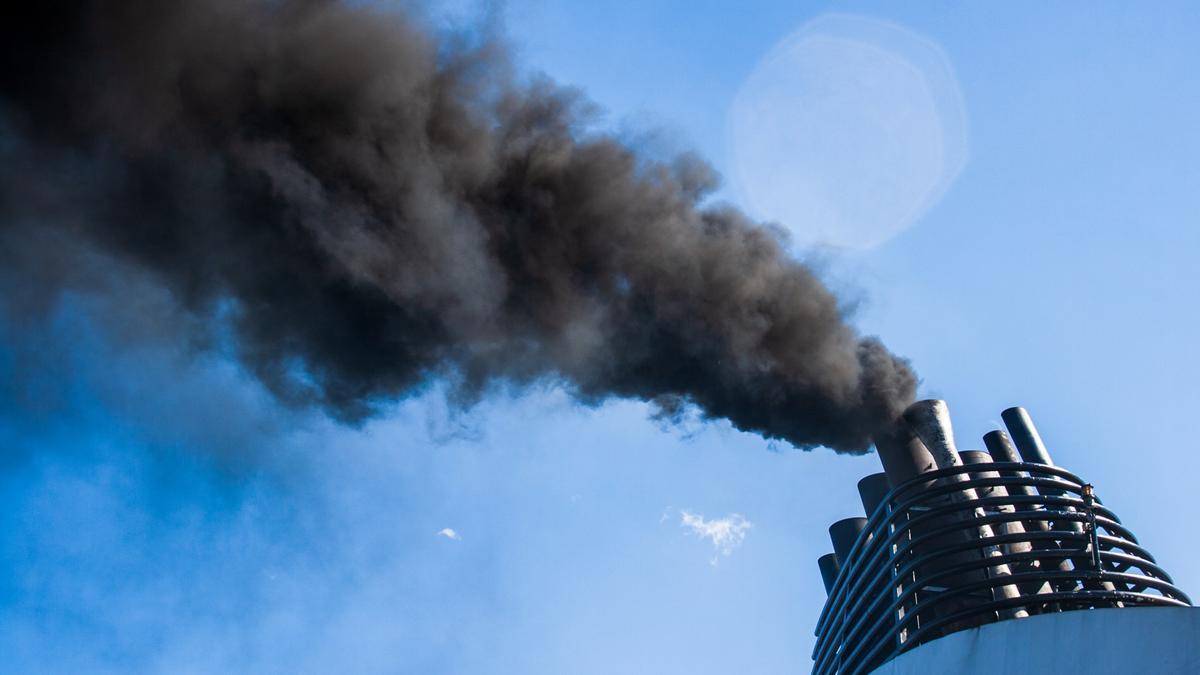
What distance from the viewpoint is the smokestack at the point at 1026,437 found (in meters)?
22.5

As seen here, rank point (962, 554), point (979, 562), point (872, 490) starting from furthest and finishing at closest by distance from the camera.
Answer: point (872, 490), point (962, 554), point (979, 562)

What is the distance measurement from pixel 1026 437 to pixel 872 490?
4108 mm

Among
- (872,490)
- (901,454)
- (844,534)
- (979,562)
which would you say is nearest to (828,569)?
(844,534)

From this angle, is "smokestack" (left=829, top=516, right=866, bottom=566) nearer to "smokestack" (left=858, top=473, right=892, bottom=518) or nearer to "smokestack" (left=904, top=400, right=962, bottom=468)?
"smokestack" (left=858, top=473, right=892, bottom=518)

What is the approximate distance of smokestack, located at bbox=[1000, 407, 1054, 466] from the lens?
22.5 metres

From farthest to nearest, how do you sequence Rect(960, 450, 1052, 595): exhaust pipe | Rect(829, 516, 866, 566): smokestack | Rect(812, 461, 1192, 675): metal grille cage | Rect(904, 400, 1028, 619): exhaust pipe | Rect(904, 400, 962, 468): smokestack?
Rect(829, 516, 866, 566): smokestack
Rect(904, 400, 962, 468): smokestack
Rect(904, 400, 1028, 619): exhaust pipe
Rect(960, 450, 1052, 595): exhaust pipe
Rect(812, 461, 1192, 675): metal grille cage

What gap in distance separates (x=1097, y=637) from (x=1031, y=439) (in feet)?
37.4

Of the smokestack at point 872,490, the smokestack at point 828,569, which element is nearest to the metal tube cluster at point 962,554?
the smokestack at point 872,490

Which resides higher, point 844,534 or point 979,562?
point 844,534

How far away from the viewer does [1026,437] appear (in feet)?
74.5

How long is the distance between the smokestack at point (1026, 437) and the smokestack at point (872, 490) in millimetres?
3473

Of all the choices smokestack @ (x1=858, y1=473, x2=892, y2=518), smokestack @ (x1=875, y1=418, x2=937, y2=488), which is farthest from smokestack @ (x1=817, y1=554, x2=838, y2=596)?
smokestack @ (x1=875, y1=418, x2=937, y2=488)

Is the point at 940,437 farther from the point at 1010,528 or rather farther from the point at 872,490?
the point at 872,490

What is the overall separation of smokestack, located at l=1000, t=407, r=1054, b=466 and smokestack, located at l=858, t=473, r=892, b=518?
11.4ft
